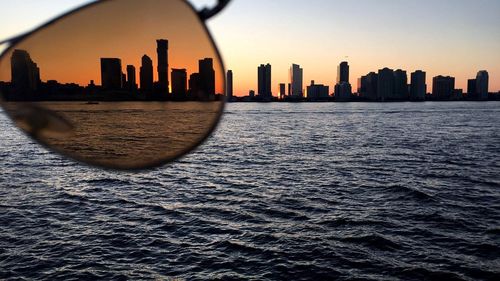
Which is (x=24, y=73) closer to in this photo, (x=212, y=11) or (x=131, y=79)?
(x=131, y=79)

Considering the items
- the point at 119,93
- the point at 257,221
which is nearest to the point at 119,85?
the point at 119,93

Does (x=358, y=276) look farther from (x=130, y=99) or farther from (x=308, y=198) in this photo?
(x=130, y=99)

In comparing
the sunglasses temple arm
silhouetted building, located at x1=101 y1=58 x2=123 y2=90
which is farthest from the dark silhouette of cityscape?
the sunglasses temple arm

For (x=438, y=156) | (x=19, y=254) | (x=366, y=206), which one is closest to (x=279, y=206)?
(x=366, y=206)

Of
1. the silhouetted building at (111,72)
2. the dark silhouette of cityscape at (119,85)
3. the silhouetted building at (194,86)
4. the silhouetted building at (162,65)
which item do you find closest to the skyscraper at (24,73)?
the dark silhouette of cityscape at (119,85)

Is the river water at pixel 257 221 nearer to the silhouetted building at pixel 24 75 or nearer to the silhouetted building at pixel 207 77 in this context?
the silhouetted building at pixel 24 75
